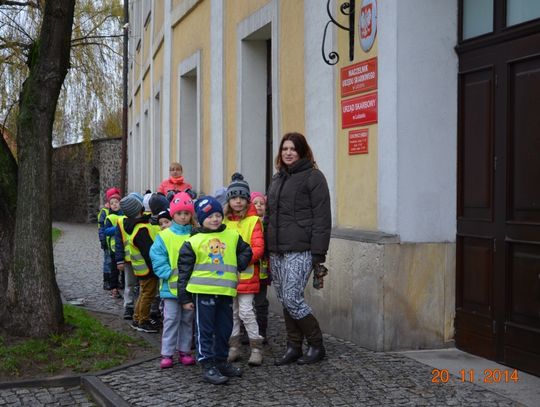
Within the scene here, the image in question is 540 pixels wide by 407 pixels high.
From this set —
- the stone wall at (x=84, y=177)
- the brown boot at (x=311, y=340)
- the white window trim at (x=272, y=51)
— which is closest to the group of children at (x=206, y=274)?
the brown boot at (x=311, y=340)

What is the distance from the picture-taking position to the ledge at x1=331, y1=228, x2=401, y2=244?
6.17 meters

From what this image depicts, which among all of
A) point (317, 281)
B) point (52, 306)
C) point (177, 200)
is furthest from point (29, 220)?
point (317, 281)

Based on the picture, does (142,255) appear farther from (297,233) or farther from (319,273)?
(319,273)

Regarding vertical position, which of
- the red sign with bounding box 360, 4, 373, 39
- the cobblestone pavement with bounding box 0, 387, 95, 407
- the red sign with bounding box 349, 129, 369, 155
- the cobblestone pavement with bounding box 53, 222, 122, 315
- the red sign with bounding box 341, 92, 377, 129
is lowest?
the cobblestone pavement with bounding box 0, 387, 95, 407

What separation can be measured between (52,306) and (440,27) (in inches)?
163

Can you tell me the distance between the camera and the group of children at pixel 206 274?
545cm

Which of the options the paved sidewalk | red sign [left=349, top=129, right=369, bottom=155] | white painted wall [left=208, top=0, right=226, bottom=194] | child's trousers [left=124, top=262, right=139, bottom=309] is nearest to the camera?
the paved sidewalk

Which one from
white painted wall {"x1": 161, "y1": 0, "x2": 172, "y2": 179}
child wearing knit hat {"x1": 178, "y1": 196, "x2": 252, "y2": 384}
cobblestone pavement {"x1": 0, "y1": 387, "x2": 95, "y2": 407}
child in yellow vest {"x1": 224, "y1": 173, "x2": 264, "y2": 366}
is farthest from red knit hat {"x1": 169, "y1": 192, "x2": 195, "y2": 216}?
white painted wall {"x1": 161, "y1": 0, "x2": 172, "y2": 179}

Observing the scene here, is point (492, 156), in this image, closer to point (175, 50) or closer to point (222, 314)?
point (222, 314)

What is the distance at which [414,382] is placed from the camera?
5.27 m

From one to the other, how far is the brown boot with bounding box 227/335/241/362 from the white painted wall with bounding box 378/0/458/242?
5.11ft

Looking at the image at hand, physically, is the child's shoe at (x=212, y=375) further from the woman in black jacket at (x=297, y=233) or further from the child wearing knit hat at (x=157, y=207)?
the child wearing knit hat at (x=157, y=207)
